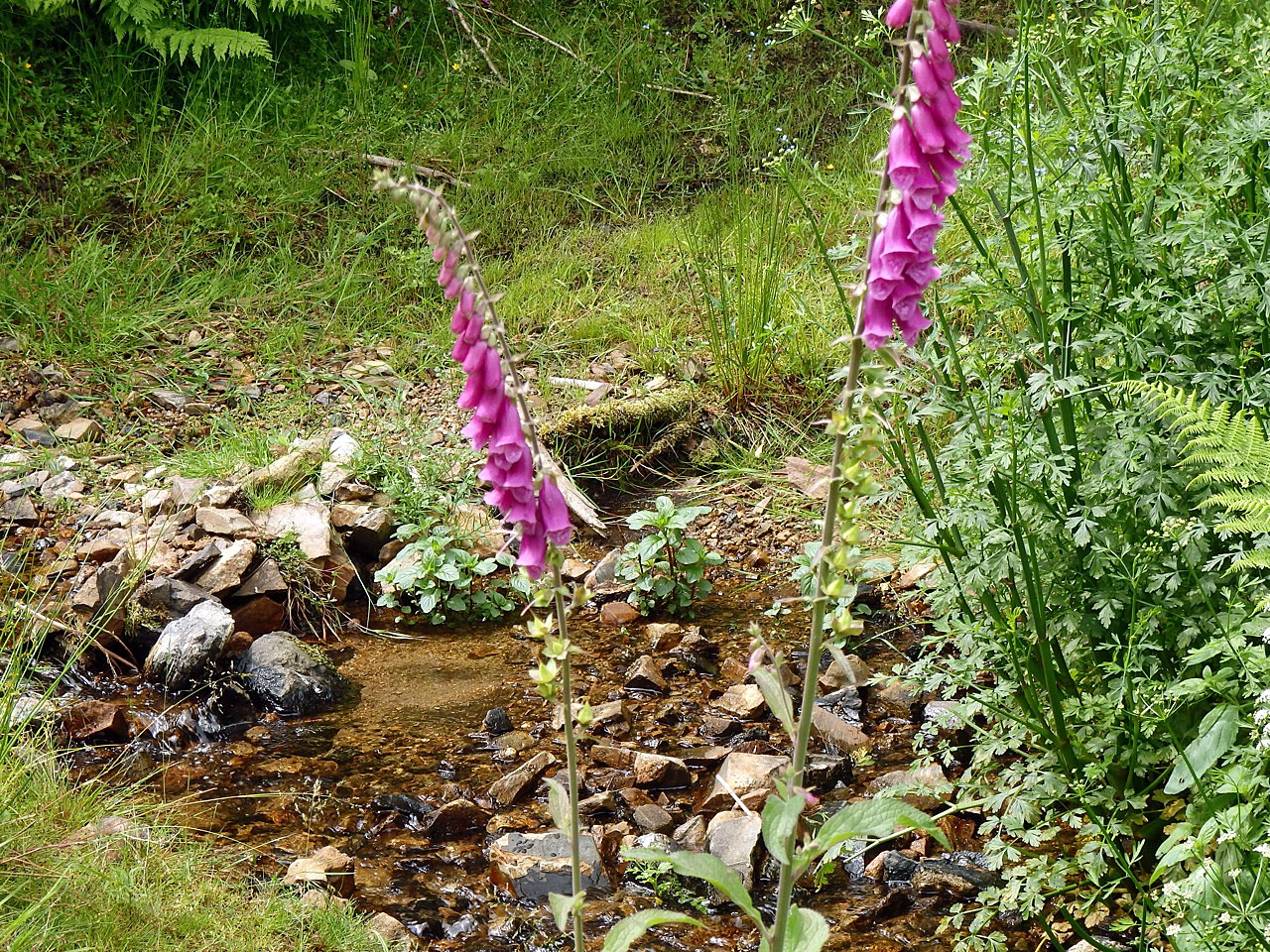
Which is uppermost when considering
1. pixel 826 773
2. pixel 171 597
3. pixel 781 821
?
pixel 781 821

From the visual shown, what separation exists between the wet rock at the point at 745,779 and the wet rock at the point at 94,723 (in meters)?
1.56

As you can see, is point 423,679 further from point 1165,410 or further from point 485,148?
point 485,148

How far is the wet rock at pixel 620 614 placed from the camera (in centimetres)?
366

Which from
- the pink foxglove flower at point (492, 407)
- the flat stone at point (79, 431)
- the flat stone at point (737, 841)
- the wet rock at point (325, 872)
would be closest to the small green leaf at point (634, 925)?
the pink foxglove flower at point (492, 407)

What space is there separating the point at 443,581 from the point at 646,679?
81 cm

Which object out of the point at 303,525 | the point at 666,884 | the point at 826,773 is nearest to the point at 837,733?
the point at 826,773

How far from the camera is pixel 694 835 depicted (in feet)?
8.59

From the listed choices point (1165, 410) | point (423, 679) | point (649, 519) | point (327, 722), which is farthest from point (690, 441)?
point (1165, 410)

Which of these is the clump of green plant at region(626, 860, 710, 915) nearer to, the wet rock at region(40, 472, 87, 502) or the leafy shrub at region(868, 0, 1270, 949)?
the leafy shrub at region(868, 0, 1270, 949)

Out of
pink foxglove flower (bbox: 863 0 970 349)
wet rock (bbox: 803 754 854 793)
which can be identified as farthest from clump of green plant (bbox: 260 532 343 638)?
pink foxglove flower (bbox: 863 0 970 349)

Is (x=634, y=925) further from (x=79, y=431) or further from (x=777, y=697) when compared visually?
(x=79, y=431)

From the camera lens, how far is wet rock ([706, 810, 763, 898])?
2453 mm

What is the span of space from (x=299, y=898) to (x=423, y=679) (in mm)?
1205

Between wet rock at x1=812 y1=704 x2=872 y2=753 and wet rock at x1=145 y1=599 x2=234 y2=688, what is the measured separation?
1.71 metres
